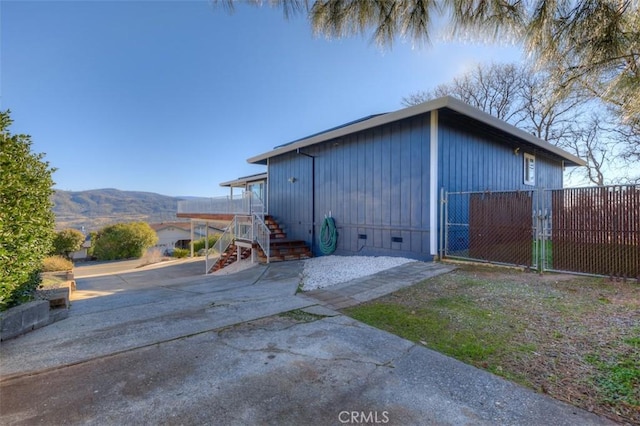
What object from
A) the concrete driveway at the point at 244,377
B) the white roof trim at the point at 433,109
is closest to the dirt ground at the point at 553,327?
the concrete driveway at the point at 244,377

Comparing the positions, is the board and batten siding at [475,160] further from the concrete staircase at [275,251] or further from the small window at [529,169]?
the concrete staircase at [275,251]

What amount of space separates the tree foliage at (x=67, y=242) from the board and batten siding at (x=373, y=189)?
63.0 feet

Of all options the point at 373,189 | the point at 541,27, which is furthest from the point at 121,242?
the point at 541,27

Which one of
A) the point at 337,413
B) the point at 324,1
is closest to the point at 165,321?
the point at 337,413

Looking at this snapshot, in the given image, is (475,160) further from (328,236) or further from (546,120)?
(546,120)

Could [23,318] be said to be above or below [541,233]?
below

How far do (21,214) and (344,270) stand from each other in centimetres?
548

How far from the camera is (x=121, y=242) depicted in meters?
22.3

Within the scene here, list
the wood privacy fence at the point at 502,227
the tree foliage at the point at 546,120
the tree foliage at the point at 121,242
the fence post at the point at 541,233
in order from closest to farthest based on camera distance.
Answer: the fence post at the point at 541,233, the wood privacy fence at the point at 502,227, the tree foliage at the point at 546,120, the tree foliage at the point at 121,242

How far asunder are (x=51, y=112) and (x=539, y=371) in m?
15.9

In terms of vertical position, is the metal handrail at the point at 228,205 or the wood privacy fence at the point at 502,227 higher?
the metal handrail at the point at 228,205

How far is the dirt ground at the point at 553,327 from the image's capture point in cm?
215

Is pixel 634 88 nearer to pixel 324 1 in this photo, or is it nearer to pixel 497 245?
pixel 497 245

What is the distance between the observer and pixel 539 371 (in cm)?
238
